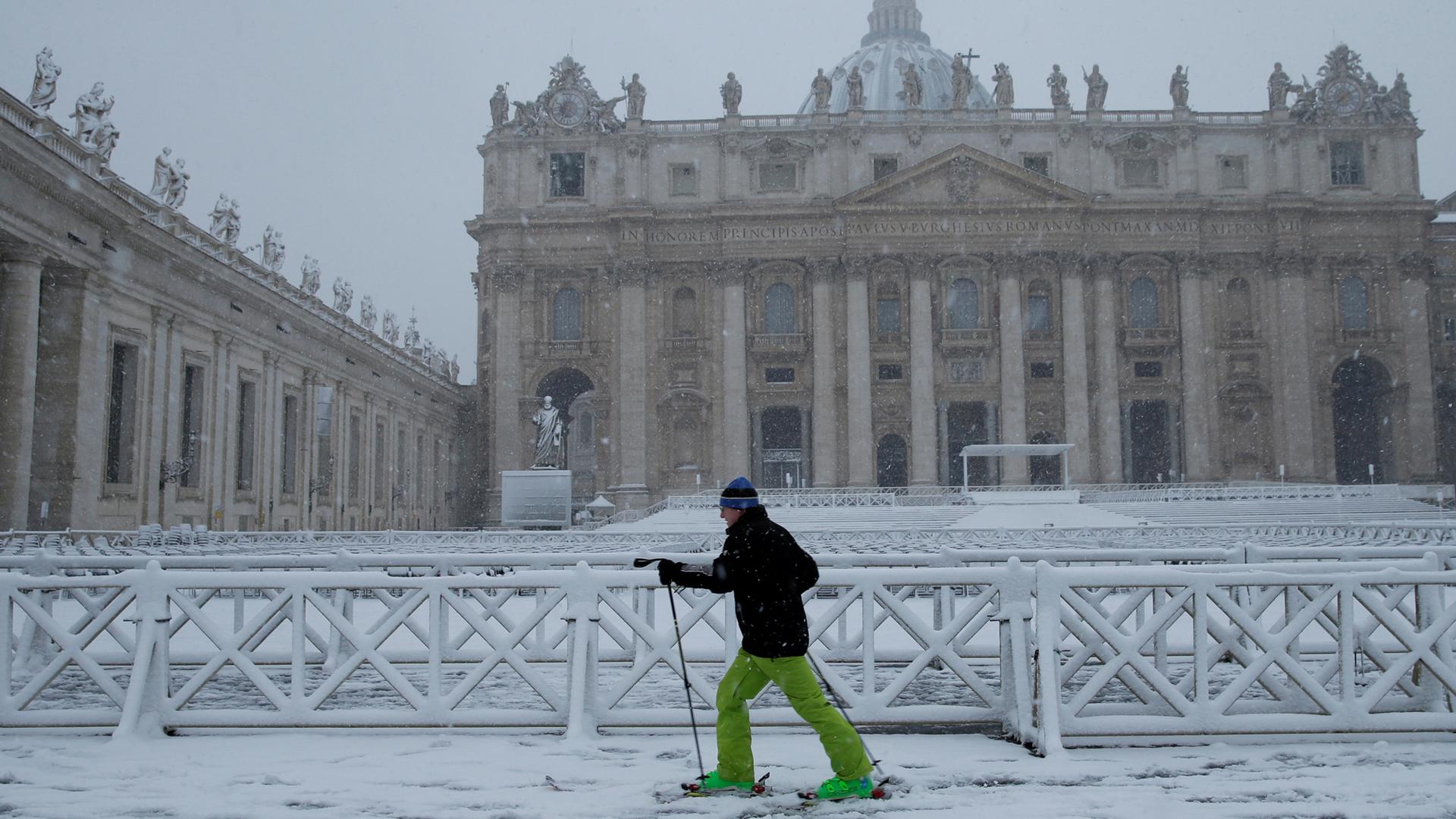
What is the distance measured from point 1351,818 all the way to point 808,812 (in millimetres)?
2893

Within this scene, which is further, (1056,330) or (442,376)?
(442,376)

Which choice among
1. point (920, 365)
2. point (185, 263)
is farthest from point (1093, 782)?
point (920, 365)

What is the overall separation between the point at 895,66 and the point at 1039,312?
4007 cm

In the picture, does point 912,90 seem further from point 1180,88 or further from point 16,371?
point 16,371

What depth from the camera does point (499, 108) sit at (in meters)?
63.8

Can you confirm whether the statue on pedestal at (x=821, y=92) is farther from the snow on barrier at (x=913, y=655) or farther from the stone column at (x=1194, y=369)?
the snow on barrier at (x=913, y=655)

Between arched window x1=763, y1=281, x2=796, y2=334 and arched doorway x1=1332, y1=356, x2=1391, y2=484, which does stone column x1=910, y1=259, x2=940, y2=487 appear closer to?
arched window x1=763, y1=281, x2=796, y2=334

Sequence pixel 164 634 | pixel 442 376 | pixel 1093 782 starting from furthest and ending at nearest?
pixel 442 376, pixel 164 634, pixel 1093 782

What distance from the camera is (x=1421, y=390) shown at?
62062 mm

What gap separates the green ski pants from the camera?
21.7 feet

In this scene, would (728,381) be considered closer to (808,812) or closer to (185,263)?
(185,263)

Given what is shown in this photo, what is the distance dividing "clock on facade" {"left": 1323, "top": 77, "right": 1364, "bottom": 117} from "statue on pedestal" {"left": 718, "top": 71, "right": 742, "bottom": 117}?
104ft

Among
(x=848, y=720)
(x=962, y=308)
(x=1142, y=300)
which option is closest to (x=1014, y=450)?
(x=962, y=308)

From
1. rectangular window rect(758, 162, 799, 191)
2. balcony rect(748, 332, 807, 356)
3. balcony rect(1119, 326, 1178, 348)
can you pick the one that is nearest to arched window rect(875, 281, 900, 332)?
balcony rect(748, 332, 807, 356)
